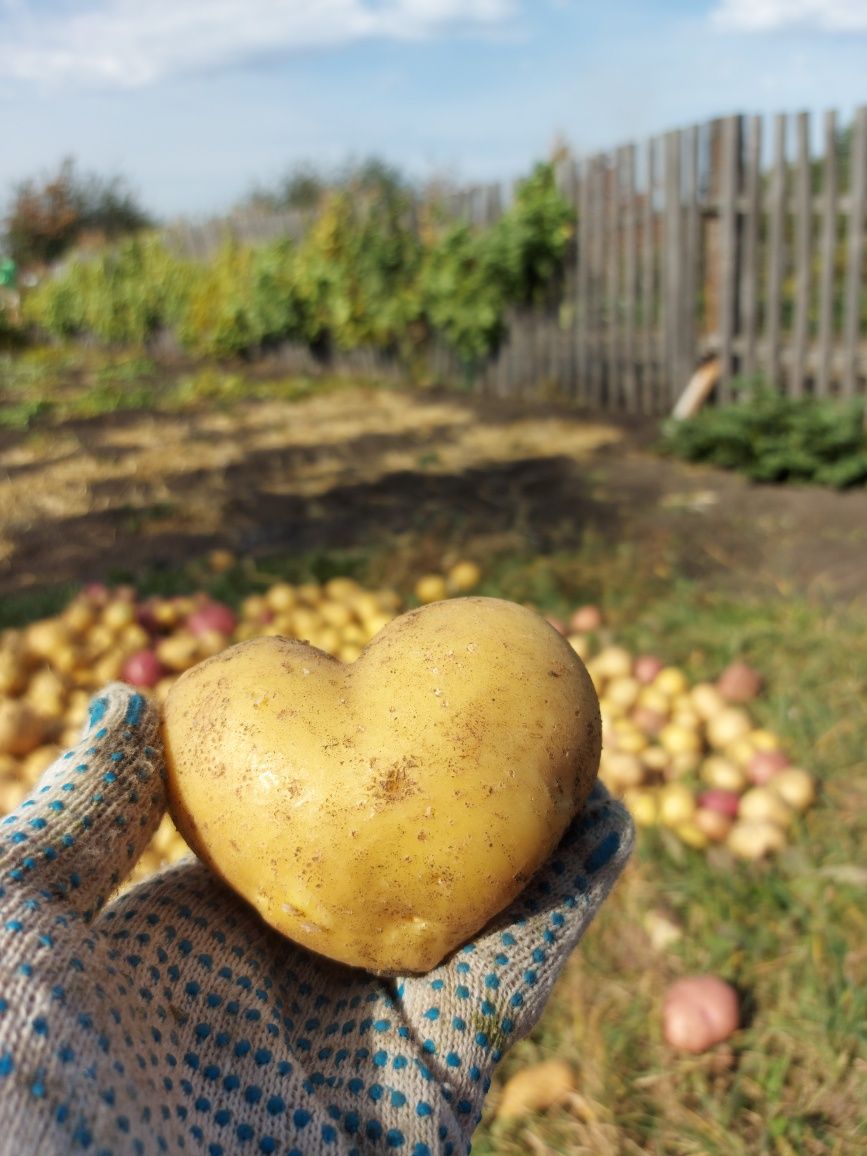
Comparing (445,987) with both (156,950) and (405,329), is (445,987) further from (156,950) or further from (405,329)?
(405,329)

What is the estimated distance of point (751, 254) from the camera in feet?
Result: 24.4

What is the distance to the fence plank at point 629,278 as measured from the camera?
8.30 m

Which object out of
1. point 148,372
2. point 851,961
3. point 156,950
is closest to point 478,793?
point 156,950

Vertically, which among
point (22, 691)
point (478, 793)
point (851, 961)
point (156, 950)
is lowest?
point (851, 961)

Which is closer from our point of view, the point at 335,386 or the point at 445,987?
the point at 445,987

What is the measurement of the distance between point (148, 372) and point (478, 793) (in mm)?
13744

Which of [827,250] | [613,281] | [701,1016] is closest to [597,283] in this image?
[613,281]

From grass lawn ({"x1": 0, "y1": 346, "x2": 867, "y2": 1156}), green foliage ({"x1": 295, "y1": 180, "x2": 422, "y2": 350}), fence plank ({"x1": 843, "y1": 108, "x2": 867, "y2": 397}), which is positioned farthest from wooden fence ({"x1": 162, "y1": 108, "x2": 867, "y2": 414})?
grass lawn ({"x1": 0, "y1": 346, "x2": 867, "y2": 1156})

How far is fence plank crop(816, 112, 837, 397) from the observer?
6.64 metres

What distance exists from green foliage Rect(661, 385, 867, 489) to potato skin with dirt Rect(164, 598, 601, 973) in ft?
16.9

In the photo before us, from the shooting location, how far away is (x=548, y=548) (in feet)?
17.0

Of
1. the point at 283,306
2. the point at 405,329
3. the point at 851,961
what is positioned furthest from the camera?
the point at 283,306

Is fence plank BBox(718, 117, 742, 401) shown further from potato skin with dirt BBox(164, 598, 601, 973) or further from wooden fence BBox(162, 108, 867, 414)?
potato skin with dirt BBox(164, 598, 601, 973)

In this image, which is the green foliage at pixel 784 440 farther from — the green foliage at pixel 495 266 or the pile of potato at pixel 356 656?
the green foliage at pixel 495 266
